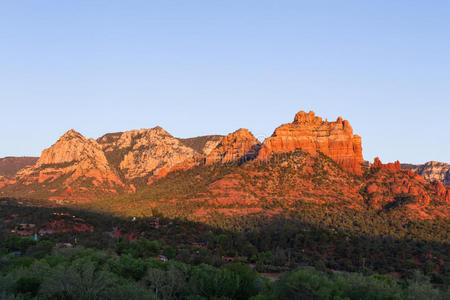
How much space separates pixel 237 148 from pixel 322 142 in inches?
1203

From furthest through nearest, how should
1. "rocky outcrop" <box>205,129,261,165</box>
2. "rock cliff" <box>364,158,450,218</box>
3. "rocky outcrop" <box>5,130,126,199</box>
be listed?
"rocky outcrop" <box>5,130,126,199</box>, "rocky outcrop" <box>205,129,261,165</box>, "rock cliff" <box>364,158,450,218</box>

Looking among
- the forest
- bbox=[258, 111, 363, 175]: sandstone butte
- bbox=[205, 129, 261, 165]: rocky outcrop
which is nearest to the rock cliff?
bbox=[258, 111, 363, 175]: sandstone butte

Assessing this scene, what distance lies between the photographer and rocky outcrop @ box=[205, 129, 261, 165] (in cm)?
13638

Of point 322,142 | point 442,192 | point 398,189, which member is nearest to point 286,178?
point 322,142

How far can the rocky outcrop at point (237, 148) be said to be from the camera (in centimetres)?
13638

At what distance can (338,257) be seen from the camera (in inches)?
2128

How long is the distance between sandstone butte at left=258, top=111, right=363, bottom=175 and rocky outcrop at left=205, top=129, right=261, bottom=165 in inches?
393

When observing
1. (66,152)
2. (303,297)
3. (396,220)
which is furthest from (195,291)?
(66,152)

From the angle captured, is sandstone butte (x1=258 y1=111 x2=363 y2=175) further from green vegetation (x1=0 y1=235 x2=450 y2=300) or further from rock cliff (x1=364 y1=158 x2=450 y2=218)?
green vegetation (x1=0 y1=235 x2=450 y2=300)

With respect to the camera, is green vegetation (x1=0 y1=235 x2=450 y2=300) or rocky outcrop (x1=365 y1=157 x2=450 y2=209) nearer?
green vegetation (x1=0 y1=235 x2=450 y2=300)

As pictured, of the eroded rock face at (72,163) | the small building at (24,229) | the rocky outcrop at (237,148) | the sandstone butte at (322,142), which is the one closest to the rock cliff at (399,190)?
the sandstone butte at (322,142)

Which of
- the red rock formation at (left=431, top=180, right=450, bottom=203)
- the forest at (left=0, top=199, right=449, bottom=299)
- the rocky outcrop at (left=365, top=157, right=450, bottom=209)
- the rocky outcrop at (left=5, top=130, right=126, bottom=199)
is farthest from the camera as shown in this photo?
the rocky outcrop at (left=5, top=130, right=126, bottom=199)

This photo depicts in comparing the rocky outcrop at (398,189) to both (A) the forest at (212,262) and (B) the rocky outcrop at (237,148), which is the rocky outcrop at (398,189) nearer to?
(A) the forest at (212,262)

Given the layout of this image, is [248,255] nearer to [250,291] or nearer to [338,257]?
[338,257]
